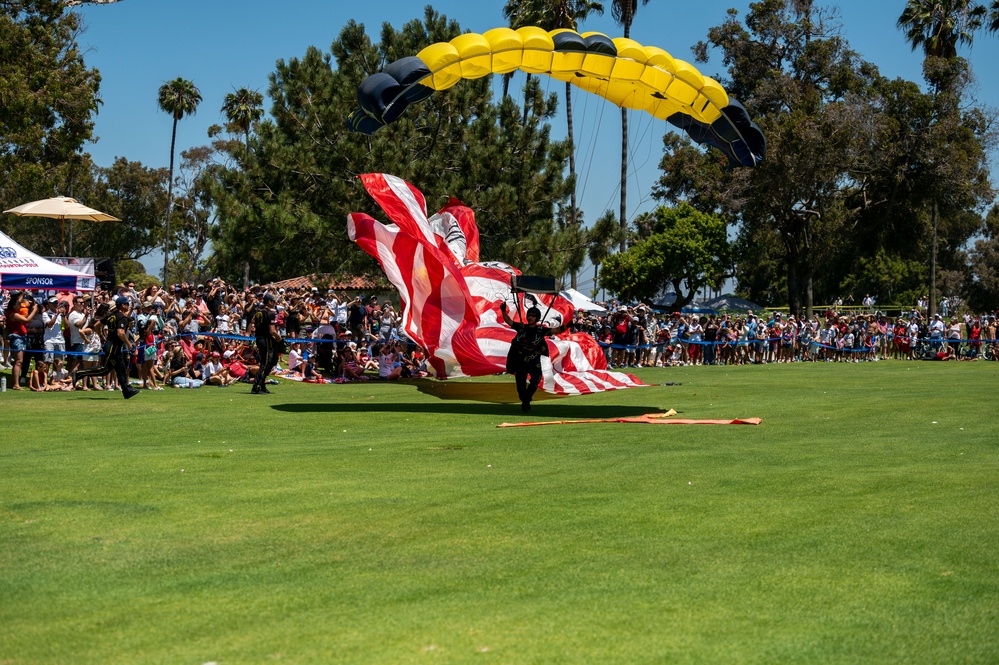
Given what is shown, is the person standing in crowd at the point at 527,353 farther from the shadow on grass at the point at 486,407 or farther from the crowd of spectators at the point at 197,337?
the crowd of spectators at the point at 197,337

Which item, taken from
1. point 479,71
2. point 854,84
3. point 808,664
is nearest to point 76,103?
point 479,71

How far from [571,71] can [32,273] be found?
36.6ft

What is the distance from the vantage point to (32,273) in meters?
20.0

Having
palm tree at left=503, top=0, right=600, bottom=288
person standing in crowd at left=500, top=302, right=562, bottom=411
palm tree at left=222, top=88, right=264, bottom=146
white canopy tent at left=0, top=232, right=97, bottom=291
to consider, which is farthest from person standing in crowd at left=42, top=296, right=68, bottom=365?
palm tree at left=222, top=88, right=264, bottom=146

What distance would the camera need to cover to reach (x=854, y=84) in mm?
55688

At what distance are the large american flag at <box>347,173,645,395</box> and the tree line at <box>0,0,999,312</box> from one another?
31.2 feet

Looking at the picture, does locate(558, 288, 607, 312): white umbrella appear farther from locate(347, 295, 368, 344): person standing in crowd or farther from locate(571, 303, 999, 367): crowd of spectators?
locate(347, 295, 368, 344): person standing in crowd

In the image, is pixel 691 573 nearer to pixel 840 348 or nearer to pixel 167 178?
pixel 840 348

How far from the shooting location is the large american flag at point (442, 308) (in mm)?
20672

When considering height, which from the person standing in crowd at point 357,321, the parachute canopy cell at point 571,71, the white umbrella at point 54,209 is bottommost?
the person standing in crowd at point 357,321

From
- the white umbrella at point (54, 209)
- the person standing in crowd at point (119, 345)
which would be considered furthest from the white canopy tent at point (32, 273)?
the white umbrella at point (54, 209)

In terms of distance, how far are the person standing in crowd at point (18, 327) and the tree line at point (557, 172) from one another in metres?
10.6

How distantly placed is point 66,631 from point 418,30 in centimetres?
3022

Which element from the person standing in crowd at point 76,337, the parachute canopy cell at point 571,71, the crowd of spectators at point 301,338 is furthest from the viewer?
the crowd of spectators at point 301,338
